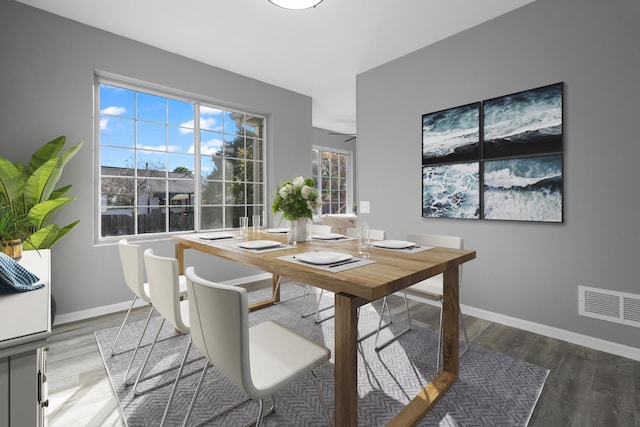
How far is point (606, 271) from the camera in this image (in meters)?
2.27

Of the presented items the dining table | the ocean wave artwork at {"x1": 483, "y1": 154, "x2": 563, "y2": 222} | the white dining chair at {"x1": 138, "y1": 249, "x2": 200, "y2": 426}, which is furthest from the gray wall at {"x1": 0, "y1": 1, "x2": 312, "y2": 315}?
the ocean wave artwork at {"x1": 483, "y1": 154, "x2": 563, "y2": 222}

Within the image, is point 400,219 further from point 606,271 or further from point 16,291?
point 16,291

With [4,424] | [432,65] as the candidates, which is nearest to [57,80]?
[4,424]

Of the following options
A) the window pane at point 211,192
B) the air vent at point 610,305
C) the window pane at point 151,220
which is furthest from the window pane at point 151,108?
the air vent at point 610,305

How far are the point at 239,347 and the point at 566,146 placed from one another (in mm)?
2767

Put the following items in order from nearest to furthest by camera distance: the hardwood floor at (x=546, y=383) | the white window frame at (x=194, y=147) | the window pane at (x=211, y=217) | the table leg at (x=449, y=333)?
the hardwood floor at (x=546, y=383) → the table leg at (x=449, y=333) → the white window frame at (x=194, y=147) → the window pane at (x=211, y=217)

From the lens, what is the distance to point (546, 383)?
6.08ft

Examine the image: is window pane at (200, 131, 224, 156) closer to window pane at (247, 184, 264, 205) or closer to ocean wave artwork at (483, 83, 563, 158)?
window pane at (247, 184, 264, 205)

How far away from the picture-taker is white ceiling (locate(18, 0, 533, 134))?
2.66 meters

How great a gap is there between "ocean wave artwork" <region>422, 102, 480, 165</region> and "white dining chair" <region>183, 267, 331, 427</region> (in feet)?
8.02

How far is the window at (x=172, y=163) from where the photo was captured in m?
3.26

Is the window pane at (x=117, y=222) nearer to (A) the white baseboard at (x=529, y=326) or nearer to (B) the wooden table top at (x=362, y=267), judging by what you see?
(A) the white baseboard at (x=529, y=326)

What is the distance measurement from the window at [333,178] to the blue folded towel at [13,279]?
6.17m

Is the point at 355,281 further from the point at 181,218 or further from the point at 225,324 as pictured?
the point at 181,218
